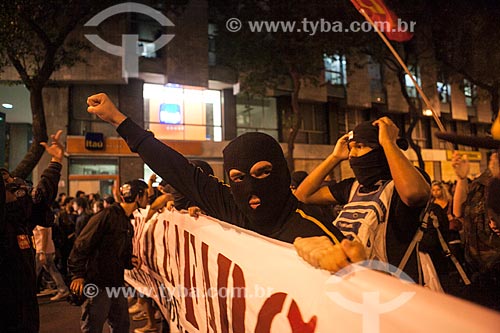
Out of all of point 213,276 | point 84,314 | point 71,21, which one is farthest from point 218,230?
point 71,21

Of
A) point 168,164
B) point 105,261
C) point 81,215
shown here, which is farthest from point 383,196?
point 81,215

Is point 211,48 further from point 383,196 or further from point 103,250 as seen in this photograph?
point 383,196

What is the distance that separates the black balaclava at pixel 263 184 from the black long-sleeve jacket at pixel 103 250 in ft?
8.27

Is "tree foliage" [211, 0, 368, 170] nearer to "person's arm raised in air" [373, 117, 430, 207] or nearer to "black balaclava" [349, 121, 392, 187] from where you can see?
"black balaclava" [349, 121, 392, 187]

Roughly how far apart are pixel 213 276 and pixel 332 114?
22.4m

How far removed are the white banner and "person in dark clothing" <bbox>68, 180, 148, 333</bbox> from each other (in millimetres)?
899

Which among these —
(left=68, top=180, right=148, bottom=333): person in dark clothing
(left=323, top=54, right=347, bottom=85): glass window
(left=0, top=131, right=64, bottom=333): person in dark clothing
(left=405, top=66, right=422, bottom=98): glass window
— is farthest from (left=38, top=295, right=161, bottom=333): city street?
(left=405, top=66, right=422, bottom=98): glass window

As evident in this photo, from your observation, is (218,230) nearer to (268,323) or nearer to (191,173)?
(191,173)

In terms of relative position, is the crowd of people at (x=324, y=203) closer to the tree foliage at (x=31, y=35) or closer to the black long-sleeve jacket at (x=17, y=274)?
the black long-sleeve jacket at (x=17, y=274)

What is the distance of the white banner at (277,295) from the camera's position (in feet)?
3.61

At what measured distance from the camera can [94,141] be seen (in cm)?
1738

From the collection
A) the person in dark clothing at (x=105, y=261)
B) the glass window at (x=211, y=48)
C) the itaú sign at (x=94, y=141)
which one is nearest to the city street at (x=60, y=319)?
the person in dark clothing at (x=105, y=261)

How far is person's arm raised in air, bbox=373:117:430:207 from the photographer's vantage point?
2107 mm

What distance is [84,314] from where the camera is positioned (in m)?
4.03
